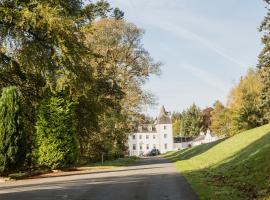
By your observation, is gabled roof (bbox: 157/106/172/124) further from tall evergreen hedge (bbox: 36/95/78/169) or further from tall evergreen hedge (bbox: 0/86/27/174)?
tall evergreen hedge (bbox: 0/86/27/174)

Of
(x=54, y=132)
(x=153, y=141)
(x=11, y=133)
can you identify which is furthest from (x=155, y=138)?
(x=11, y=133)

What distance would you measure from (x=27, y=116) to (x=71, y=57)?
19.8 ft

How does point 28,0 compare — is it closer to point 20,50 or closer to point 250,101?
point 20,50

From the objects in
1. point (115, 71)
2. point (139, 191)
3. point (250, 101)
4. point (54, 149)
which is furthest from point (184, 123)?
point (139, 191)

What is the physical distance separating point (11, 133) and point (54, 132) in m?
5.25

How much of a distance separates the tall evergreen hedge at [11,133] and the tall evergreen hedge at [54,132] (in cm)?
377

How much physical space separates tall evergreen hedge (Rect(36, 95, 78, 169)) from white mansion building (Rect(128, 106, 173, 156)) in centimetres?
12151

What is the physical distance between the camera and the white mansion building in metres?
153

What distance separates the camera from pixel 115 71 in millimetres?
53094

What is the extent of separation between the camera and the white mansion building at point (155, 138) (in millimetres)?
152875

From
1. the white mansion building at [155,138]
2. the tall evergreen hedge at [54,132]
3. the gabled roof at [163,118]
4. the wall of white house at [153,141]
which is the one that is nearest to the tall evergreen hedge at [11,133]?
the tall evergreen hedge at [54,132]

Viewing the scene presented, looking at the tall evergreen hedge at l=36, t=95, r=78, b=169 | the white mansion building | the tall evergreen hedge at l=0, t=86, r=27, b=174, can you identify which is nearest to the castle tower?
the white mansion building

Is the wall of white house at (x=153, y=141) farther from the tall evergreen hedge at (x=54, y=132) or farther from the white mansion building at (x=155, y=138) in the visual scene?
the tall evergreen hedge at (x=54, y=132)

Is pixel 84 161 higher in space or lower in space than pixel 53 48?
lower
